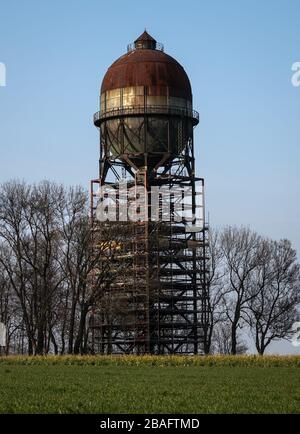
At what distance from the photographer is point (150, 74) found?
73.5m

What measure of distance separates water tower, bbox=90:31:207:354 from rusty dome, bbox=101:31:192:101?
76mm

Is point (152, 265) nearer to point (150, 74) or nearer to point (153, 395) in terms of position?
point (150, 74)

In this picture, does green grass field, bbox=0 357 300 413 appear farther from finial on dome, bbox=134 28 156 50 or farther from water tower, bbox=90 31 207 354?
finial on dome, bbox=134 28 156 50

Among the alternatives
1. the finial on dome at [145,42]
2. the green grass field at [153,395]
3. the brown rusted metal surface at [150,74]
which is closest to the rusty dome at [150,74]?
the brown rusted metal surface at [150,74]

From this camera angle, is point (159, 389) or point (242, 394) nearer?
point (242, 394)

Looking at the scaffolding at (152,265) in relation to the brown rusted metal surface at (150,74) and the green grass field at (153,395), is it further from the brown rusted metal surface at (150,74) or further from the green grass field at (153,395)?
the green grass field at (153,395)

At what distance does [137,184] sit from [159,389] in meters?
48.9

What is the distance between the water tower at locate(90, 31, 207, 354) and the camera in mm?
70688

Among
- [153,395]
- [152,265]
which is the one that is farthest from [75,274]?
[153,395]

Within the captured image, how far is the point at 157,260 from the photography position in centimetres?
7081

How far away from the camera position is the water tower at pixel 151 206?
70688 mm

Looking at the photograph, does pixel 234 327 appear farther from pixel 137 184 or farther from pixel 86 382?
pixel 86 382

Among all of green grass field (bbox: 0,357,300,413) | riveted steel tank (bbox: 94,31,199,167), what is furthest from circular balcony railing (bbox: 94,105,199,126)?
green grass field (bbox: 0,357,300,413)
